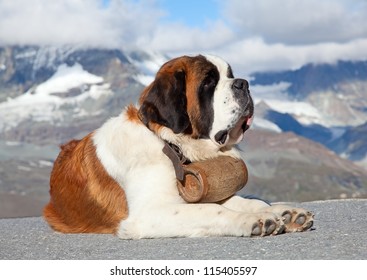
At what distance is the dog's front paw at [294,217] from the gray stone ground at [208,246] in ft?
0.46

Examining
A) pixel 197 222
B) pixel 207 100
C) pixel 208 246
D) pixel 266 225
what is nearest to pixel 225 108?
pixel 207 100

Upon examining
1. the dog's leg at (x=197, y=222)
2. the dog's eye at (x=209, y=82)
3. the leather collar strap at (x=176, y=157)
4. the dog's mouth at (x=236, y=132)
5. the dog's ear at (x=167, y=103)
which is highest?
the dog's eye at (x=209, y=82)

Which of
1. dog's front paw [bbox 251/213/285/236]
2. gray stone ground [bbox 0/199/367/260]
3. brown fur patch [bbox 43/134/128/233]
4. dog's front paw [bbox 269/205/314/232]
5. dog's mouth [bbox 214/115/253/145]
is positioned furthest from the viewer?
brown fur patch [bbox 43/134/128/233]

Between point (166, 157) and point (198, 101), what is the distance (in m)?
0.77

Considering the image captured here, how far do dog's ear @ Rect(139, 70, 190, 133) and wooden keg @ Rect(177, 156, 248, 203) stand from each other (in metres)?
0.53

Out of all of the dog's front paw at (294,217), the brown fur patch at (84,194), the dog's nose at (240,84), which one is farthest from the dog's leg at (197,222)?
the dog's nose at (240,84)

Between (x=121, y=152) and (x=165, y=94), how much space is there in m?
0.96

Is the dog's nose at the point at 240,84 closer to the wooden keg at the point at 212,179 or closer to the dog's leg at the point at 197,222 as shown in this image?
the wooden keg at the point at 212,179

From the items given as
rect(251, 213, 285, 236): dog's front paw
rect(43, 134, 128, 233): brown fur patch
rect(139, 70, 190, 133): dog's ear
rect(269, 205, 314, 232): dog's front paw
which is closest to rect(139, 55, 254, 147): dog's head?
rect(139, 70, 190, 133): dog's ear

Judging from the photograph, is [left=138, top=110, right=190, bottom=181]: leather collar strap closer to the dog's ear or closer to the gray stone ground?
the dog's ear

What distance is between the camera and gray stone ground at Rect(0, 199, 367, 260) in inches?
281

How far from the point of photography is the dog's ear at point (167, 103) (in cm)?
880

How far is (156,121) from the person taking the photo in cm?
898

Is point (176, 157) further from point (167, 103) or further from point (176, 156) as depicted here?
point (167, 103)
